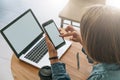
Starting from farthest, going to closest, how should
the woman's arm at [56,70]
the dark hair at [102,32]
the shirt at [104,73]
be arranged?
the woman's arm at [56,70] < the shirt at [104,73] < the dark hair at [102,32]

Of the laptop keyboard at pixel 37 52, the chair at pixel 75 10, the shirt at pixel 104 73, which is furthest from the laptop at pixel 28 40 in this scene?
the chair at pixel 75 10

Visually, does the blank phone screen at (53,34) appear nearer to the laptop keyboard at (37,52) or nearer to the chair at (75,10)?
the laptop keyboard at (37,52)

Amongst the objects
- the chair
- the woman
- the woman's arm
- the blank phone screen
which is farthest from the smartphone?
the chair

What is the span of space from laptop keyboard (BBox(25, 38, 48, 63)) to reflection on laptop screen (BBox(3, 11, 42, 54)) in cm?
5

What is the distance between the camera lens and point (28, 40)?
129 centimetres

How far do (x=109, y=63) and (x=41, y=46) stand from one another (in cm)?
50

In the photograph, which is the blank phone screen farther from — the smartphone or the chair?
the chair

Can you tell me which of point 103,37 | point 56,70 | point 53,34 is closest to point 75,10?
point 53,34

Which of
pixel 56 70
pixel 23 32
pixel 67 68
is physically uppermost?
pixel 23 32

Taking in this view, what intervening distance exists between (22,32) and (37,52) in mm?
140

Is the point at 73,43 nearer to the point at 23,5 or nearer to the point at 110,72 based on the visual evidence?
the point at 110,72

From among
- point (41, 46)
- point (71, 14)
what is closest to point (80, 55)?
point (41, 46)

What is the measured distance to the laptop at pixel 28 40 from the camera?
121 cm

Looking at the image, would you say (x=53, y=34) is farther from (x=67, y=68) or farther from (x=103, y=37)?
(x=103, y=37)
